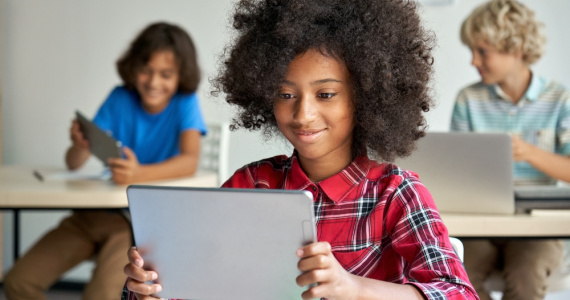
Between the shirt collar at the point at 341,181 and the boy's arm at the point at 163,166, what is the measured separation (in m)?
1.22

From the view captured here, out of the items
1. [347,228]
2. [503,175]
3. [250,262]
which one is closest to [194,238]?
[250,262]

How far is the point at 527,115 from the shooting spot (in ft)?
8.32

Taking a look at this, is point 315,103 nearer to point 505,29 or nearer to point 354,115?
point 354,115

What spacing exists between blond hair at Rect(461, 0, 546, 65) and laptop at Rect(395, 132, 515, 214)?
0.77 m

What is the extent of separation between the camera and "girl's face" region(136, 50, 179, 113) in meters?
2.76

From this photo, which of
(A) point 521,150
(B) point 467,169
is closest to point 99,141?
(B) point 467,169

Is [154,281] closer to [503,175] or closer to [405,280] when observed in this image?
[405,280]

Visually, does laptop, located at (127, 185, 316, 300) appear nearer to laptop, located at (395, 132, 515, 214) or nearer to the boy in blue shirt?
laptop, located at (395, 132, 515, 214)

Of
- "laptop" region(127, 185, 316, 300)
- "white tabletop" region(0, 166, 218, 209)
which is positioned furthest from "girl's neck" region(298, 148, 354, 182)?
"white tabletop" region(0, 166, 218, 209)

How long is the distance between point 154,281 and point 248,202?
0.76 feet

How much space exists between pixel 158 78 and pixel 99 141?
41 cm

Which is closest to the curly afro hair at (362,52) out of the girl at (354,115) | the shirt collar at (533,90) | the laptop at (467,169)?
the girl at (354,115)

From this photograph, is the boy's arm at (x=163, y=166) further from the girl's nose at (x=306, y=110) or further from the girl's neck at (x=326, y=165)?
the girl's nose at (x=306, y=110)

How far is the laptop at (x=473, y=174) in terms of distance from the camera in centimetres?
179
